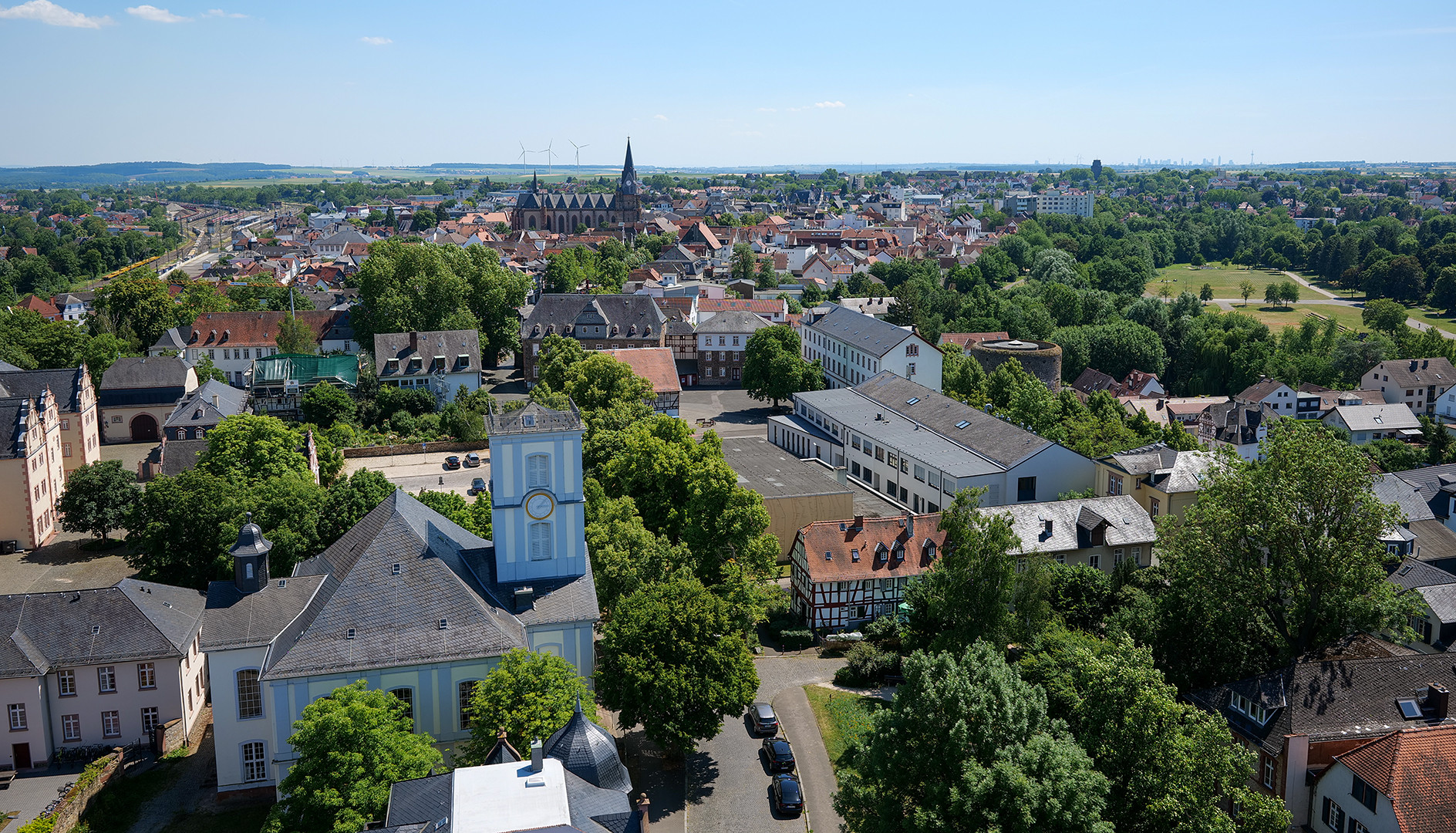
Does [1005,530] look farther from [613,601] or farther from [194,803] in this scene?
[194,803]

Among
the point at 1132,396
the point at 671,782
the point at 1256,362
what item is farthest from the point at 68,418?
the point at 1256,362

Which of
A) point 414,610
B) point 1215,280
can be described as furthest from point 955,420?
point 1215,280

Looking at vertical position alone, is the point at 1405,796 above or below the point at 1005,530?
below

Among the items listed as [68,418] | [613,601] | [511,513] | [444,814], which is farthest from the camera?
[68,418]

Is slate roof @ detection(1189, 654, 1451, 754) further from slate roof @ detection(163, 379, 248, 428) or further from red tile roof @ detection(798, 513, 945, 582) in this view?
slate roof @ detection(163, 379, 248, 428)

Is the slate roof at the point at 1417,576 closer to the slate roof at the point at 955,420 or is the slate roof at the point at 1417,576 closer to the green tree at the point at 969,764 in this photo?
the slate roof at the point at 955,420
